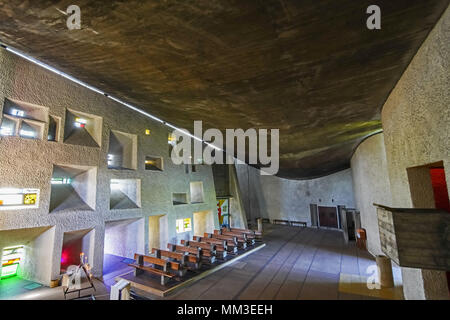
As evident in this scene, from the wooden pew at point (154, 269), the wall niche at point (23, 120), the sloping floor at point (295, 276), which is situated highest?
the wall niche at point (23, 120)

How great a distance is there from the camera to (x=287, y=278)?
5.80m

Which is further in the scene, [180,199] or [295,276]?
[180,199]

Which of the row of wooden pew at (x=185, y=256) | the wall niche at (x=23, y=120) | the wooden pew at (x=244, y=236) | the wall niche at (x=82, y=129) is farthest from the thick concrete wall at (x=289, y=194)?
the wall niche at (x=23, y=120)

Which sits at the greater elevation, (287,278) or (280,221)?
(280,221)

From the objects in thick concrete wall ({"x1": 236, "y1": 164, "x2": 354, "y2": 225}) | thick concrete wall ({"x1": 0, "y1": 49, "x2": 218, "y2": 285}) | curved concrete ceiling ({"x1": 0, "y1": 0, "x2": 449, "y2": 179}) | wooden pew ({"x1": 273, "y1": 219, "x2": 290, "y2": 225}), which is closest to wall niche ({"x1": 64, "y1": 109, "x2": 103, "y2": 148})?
thick concrete wall ({"x1": 0, "y1": 49, "x2": 218, "y2": 285})

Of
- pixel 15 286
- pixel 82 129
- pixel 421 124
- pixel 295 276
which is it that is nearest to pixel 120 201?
pixel 82 129

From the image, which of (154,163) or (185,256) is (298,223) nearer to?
(185,256)

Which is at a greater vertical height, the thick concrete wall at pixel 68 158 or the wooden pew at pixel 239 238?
the thick concrete wall at pixel 68 158

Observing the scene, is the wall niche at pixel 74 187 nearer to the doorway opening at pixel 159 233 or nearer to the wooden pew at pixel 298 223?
the doorway opening at pixel 159 233

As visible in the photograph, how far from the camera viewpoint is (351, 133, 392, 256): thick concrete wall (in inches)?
259

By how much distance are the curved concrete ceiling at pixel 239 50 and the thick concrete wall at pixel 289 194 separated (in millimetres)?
7823

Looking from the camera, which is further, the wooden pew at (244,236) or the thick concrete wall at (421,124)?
the wooden pew at (244,236)

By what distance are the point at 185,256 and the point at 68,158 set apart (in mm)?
4522

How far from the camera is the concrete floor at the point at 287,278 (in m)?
4.91
